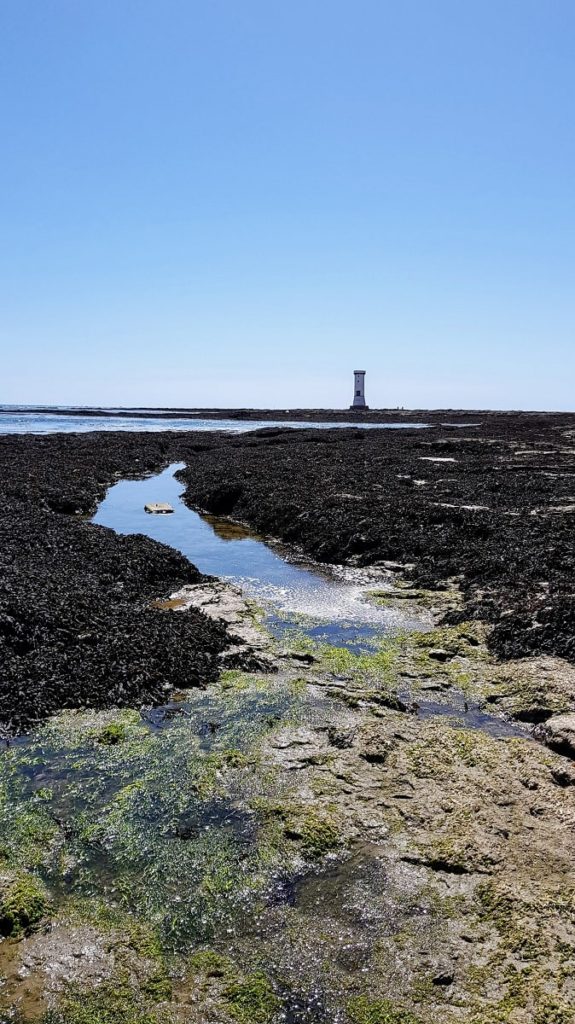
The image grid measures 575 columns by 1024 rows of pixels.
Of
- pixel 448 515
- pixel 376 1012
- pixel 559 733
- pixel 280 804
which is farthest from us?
pixel 448 515

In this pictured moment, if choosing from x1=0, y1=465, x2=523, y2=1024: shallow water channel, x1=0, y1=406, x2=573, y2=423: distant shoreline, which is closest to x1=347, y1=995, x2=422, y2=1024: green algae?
x1=0, y1=465, x2=523, y2=1024: shallow water channel

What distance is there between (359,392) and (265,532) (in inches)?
3462

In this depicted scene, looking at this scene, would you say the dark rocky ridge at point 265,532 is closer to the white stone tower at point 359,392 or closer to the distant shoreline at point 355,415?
the distant shoreline at point 355,415

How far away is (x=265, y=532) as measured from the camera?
1894 centimetres

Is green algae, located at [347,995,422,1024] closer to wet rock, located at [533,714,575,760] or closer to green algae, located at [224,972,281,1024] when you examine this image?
green algae, located at [224,972,281,1024]

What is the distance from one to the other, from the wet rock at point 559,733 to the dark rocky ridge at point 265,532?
191cm

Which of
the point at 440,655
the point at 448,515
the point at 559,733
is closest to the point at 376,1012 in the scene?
the point at 559,733

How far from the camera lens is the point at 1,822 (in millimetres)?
5262

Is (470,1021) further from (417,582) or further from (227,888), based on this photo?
(417,582)

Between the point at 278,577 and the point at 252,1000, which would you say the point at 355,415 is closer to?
the point at 278,577

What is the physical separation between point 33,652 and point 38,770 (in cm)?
255

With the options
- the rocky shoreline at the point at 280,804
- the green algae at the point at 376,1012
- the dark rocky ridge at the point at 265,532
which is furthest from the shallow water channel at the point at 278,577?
the green algae at the point at 376,1012

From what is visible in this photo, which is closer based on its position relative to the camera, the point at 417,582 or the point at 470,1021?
the point at 470,1021

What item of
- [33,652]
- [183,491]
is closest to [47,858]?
[33,652]
